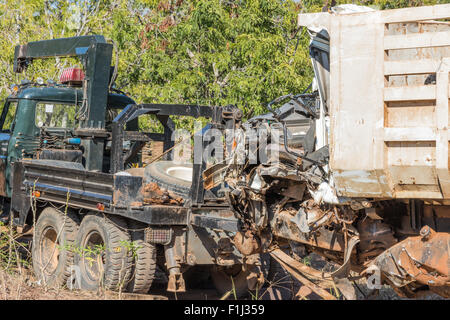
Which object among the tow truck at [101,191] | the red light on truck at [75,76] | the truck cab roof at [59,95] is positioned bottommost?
the tow truck at [101,191]

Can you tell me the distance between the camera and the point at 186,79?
34.9ft

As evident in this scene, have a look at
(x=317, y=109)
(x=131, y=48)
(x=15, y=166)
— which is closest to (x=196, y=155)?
(x=317, y=109)

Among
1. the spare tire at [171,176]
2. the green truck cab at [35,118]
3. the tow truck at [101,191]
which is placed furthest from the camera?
the green truck cab at [35,118]

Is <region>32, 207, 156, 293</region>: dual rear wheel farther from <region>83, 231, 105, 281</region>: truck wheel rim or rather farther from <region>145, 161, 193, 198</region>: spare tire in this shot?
Result: <region>145, 161, 193, 198</region>: spare tire

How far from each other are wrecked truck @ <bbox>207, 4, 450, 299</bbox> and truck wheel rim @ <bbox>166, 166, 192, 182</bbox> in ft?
7.99

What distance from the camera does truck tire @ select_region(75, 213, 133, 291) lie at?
6.68 metres

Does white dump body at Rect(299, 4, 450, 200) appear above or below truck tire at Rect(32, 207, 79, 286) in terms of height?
above

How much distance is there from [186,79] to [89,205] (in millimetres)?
4062

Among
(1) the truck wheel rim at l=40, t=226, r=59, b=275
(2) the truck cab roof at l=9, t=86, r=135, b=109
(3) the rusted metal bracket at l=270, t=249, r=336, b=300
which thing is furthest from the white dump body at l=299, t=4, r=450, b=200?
(2) the truck cab roof at l=9, t=86, r=135, b=109

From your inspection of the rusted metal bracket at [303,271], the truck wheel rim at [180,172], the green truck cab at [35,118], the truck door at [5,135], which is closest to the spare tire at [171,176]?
the truck wheel rim at [180,172]

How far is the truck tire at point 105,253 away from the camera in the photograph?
21.9ft

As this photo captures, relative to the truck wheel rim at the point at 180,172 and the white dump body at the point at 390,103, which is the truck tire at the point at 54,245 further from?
the white dump body at the point at 390,103

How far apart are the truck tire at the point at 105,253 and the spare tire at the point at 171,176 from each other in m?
0.60

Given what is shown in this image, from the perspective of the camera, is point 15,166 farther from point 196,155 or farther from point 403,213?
point 403,213
